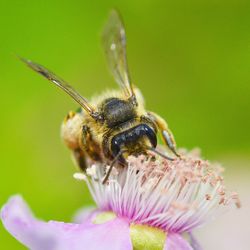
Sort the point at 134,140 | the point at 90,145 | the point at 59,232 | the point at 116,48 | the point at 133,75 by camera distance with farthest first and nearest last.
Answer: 1. the point at 133,75
2. the point at 116,48
3. the point at 90,145
4. the point at 134,140
5. the point at 59,232

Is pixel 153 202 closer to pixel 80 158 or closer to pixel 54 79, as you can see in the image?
pixel 80 158

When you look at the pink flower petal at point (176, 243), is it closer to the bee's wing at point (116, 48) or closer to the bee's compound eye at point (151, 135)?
the bee's compound eye at point (151, 135)

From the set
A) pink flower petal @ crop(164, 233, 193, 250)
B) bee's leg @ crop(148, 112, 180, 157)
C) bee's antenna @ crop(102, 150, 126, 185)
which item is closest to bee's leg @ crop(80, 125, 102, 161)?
bee's antenna @ crop(102, 150, 126, 185)

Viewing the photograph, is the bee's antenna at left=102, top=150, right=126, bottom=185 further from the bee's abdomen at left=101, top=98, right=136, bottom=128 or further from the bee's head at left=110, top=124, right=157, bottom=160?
the bee's abdomen at left=101, top=98, right=136, bottom=128

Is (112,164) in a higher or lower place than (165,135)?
lower

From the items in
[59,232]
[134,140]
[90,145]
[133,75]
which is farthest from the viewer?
[133,75]

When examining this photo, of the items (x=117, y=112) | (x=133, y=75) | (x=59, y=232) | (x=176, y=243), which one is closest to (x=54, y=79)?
(x=117, y=112)

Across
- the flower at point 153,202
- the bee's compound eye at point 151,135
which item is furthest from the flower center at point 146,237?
the bee's compound eye at point 151,135
